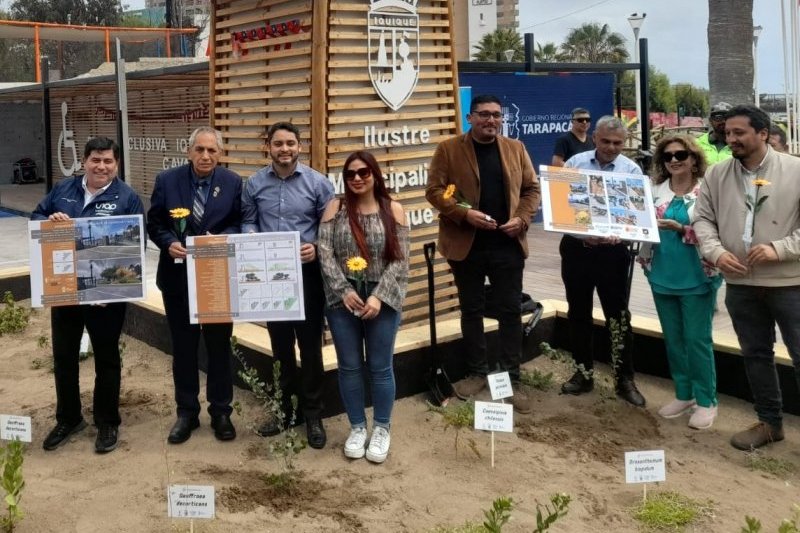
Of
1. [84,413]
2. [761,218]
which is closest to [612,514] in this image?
[761,218]

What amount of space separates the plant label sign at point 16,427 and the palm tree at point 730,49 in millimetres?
11993

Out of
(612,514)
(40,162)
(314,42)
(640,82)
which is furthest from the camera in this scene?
(40,162)

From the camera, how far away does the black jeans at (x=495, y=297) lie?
518 cm

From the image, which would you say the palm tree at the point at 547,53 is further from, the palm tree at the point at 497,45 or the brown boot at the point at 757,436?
the brown boot at the point at 757,436

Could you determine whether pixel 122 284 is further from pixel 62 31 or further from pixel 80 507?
pixel 62 31

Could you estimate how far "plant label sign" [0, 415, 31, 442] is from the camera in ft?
14.1

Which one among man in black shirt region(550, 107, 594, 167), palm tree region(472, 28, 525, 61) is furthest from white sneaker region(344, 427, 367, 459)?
palm tree region(472, 28, 525, 61)

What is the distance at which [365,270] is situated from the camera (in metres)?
4.36

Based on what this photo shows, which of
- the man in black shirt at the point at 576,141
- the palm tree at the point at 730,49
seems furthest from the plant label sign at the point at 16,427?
the palm tree at the point at 730,49

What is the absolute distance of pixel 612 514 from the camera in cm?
390

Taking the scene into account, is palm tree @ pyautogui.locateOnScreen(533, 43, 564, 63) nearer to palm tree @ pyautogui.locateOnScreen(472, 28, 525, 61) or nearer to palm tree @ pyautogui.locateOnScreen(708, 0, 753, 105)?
palm tree @ pyautogui.locateOnScreen(472, 28, 525, 61)

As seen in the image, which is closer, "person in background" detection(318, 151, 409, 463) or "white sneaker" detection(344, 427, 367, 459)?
"person in background" detection(318, 151, 409, 463)

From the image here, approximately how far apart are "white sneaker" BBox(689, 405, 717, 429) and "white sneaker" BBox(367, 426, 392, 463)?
6.33 ft

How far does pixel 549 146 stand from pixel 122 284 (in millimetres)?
10754
